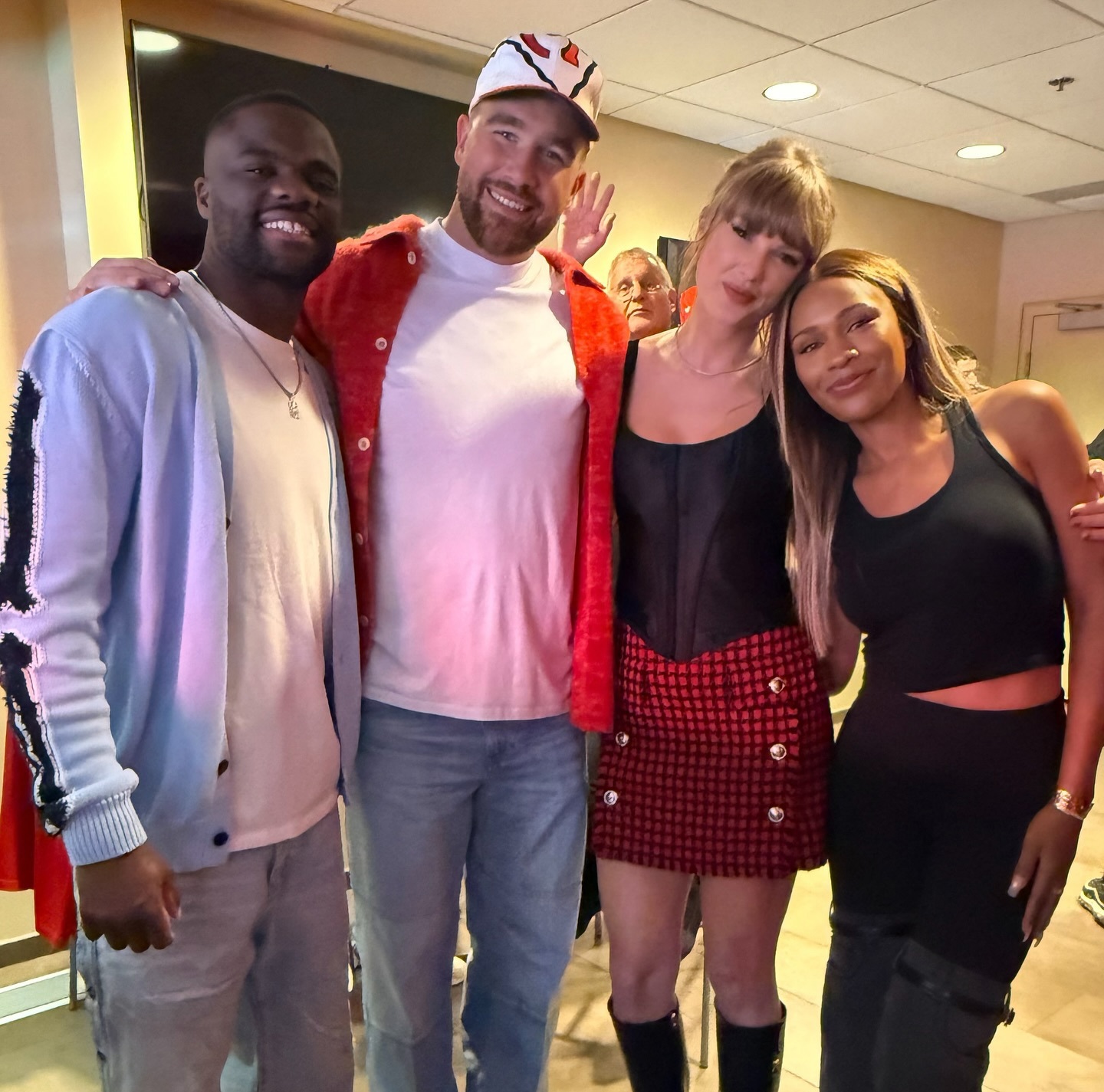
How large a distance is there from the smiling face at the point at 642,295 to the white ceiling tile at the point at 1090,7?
1.48m

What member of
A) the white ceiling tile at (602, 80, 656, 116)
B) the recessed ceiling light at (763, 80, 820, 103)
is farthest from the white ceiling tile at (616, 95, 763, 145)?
the recessed ceiling light at (763, 80, 820, 103)

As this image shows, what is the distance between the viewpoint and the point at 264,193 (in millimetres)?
1261

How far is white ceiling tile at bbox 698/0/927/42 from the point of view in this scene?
2807mm

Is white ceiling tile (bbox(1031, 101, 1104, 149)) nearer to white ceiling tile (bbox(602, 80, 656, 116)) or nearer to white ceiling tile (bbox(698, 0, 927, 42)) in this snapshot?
white ceiling tile (bbox(698, 0, 927, 42))

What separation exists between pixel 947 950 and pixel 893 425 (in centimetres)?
75

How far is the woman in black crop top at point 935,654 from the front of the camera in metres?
1.32

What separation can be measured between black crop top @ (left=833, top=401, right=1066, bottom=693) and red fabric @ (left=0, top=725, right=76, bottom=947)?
138cm

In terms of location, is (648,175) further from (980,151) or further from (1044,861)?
(1044,861)

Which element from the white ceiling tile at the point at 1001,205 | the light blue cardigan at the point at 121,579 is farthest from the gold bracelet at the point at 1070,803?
the white ceiling tile at the point at 1001,205

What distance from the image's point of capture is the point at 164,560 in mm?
1104

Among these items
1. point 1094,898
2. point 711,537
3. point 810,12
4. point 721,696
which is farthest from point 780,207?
point 1094,898

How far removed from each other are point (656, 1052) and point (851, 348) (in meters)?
1.13

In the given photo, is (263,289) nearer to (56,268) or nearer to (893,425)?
(893,425)

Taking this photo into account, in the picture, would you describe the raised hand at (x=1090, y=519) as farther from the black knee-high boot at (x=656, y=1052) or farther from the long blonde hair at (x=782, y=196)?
the black knee-high boot at (x=656, y=1052)
